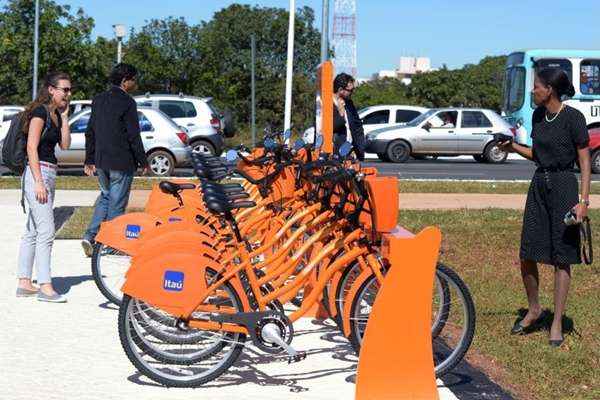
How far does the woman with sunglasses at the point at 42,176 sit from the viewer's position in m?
8.10

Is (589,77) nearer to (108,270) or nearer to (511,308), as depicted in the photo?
(511,308)

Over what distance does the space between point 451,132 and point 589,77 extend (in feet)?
13.3

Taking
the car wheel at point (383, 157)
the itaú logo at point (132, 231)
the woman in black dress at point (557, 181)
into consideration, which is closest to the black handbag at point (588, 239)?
the woman in black dress at point (557, 181)

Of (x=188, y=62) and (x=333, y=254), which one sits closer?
(x=333, y=254)

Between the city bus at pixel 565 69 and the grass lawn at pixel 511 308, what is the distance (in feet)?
52.1

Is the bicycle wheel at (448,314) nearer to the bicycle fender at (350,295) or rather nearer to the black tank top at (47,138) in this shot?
the bicycle fender at (350,295)

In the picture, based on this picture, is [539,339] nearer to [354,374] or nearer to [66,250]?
[354,374]

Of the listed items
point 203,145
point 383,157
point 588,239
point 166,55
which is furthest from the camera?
point 166,55

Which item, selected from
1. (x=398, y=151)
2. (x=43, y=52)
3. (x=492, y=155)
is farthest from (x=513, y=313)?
(x=43, y=52)

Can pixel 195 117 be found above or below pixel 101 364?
above

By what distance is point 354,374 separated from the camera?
20.4 feet

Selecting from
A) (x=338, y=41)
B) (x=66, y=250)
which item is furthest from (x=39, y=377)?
(x=338, y=41)

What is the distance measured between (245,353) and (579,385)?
6.60 feet

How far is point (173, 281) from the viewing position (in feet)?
18.9
